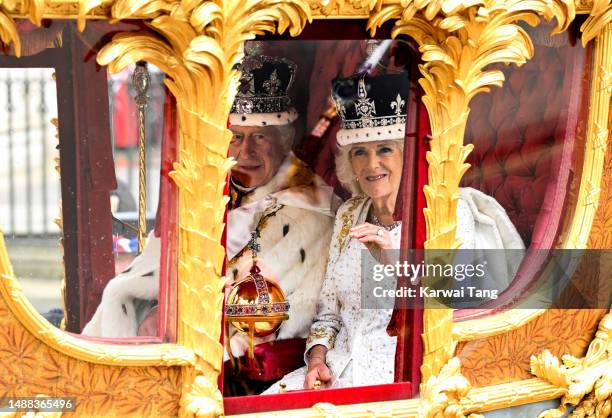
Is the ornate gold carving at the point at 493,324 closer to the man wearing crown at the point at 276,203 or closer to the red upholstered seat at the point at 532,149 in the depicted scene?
the red upholstered seat at the point at 532,149

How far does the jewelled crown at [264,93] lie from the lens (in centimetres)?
328

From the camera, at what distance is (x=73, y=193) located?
3150 mm

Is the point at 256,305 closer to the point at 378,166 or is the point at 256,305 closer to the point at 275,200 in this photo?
the point at 275,200

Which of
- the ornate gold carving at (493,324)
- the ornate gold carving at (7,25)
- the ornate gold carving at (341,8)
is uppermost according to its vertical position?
the ornate gold carving at (341,8)

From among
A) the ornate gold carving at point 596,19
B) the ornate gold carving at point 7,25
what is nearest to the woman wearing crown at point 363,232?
the ornate gold carving at point 596,19

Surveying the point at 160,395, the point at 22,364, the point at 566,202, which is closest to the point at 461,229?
the point at 566,202

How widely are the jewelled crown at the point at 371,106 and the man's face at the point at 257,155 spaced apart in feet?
0.59

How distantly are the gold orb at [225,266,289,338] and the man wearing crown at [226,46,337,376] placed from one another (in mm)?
24

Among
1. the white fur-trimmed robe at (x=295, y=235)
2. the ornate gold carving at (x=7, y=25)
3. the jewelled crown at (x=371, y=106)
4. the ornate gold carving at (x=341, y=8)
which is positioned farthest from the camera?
the white fur-trimmed robe at (x=295, y=235)

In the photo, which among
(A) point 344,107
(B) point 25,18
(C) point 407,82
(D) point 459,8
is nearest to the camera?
(B) point 25,18

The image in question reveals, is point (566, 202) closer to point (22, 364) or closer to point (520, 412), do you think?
point (520, 412)


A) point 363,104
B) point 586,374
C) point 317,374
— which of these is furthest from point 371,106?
point 586,374

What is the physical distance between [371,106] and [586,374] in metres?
0.99

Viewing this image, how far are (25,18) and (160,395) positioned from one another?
94cm
